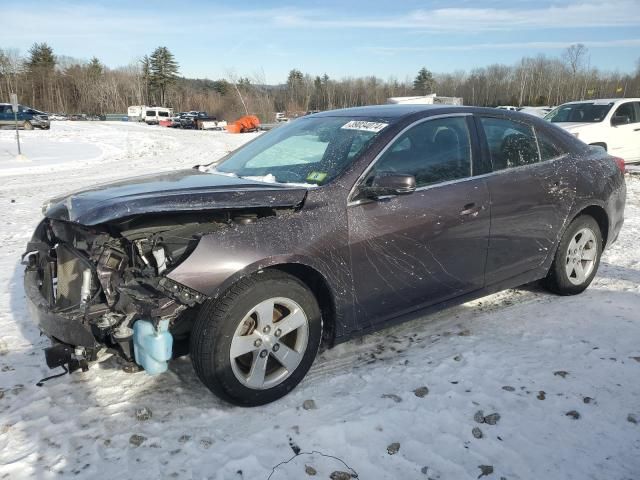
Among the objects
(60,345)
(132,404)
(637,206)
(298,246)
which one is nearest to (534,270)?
(298,246)

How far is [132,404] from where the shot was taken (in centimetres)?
300

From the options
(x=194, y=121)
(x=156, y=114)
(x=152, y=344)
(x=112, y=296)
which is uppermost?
(x=156, y=114)

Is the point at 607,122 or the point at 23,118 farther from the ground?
the point at 23,118

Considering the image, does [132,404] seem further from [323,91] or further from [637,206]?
[323,91]

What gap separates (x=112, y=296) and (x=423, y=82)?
390 ft

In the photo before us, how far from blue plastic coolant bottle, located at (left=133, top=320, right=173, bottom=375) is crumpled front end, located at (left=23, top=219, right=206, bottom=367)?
27mm

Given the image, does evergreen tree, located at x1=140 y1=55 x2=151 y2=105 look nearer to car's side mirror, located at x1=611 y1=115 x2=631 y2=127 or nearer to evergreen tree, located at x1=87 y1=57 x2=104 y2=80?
evergreen tree, located at x1=87 y1=57 x2=104 y2=80

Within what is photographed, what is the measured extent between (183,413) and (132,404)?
334mm

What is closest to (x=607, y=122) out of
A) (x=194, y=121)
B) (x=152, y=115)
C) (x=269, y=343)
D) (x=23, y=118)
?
(x=269, y=343)

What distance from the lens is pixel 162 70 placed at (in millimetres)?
98750

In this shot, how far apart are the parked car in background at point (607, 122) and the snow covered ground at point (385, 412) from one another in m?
8.81

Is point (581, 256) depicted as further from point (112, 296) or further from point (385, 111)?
point (112, 296)

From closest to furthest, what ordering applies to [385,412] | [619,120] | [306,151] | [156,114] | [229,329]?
[229,329]
[385,412]
[306,151]
[619,120]
[156,114]

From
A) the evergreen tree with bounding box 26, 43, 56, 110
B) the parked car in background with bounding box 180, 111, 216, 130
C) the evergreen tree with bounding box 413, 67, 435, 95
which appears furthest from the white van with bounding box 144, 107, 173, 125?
the evergreen tree with bounding box 413, 67, 435, 95
